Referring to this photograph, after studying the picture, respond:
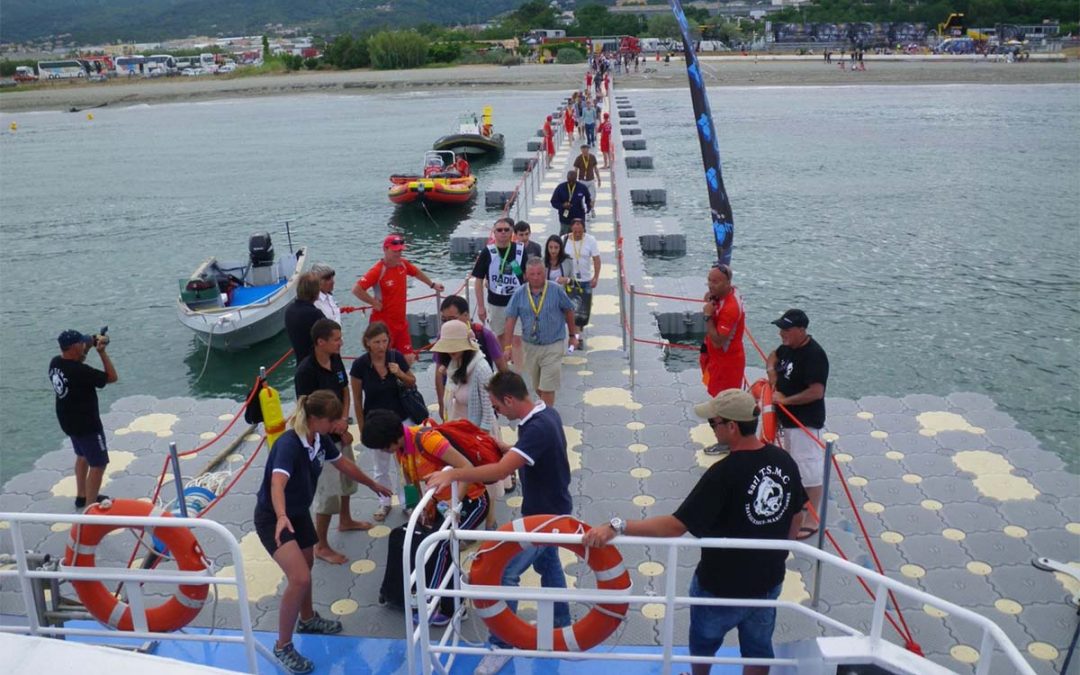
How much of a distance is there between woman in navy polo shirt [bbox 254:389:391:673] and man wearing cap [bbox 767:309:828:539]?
3.32 metres

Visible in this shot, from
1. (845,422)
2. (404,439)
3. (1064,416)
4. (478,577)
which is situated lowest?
(1064,416)

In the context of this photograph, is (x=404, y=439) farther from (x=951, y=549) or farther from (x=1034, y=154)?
(x=1034, y=154)

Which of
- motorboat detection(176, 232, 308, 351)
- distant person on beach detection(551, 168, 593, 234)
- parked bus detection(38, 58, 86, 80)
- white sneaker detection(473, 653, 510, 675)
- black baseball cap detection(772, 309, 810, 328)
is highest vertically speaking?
parked bus detection(38, 58, 86, 80)

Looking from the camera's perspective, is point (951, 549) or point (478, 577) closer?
point (478, 577)

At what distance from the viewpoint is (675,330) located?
12.4 m

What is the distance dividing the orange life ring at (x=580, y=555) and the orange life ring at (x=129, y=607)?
5.25 ft

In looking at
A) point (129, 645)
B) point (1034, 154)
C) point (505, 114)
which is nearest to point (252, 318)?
point (129, 645)

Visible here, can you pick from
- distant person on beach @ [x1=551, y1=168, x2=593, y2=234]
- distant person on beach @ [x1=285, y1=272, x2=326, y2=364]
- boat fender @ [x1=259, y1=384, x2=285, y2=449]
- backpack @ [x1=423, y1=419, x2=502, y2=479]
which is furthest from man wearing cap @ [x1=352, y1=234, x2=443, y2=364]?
distant person on beach @ [x1=551, y1=168, x2=593, y2=234]

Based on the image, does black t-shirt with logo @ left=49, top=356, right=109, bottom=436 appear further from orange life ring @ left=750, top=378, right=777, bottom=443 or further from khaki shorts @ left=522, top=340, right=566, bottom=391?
orange life ring @ left=750, top=378, right=777, bottom=443

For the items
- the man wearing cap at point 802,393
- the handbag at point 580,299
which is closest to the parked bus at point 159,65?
the handbag at point 580,299

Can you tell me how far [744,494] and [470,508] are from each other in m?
2.03

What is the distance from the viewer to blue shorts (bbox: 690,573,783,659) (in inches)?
163

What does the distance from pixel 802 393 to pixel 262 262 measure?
11109mm

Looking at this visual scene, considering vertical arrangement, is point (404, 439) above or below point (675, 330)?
above
